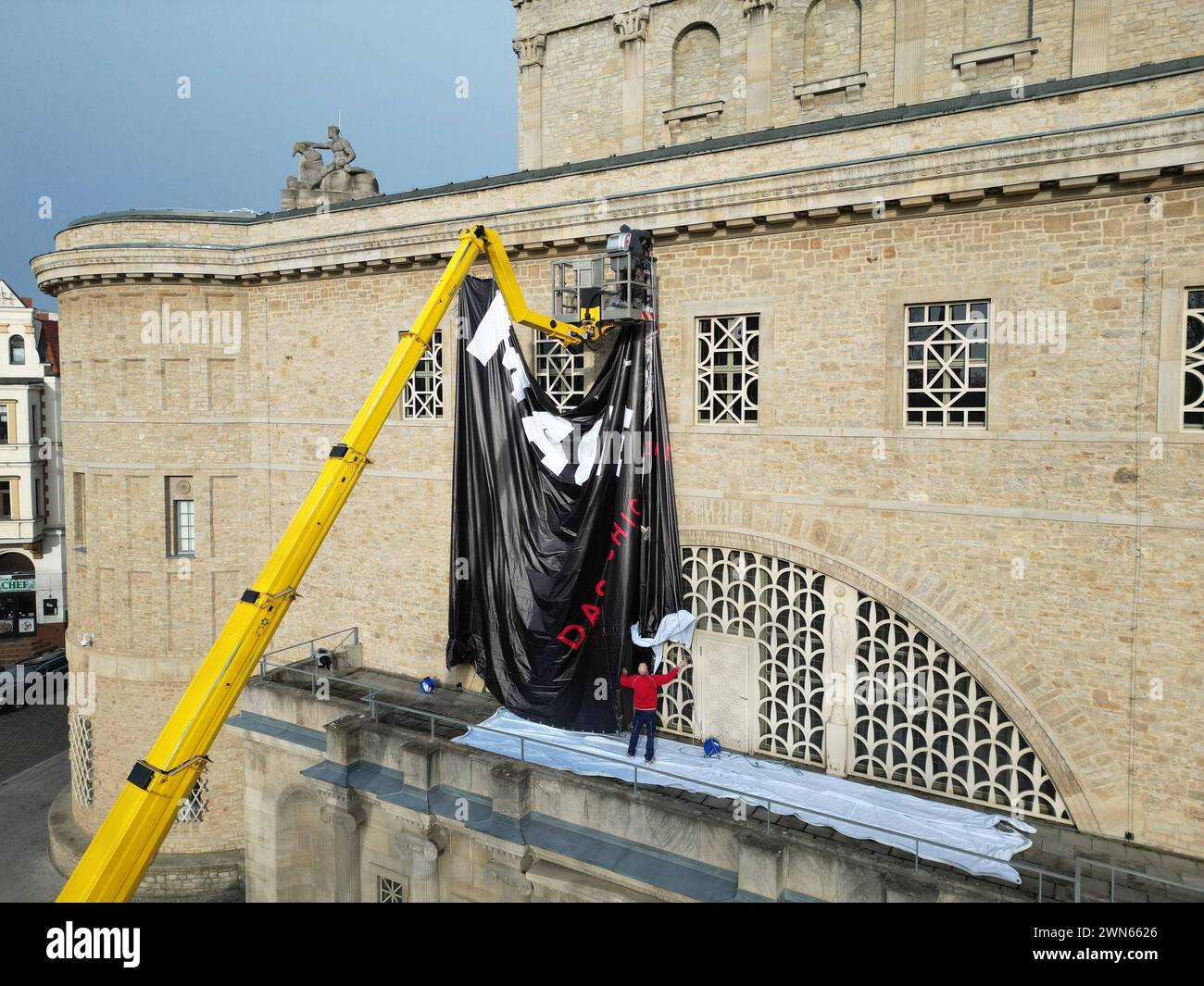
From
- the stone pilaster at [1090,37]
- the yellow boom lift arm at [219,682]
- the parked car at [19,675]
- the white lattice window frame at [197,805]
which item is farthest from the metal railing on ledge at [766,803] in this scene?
the parked car at [19,675]

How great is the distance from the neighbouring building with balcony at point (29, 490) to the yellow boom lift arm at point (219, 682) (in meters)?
28.8

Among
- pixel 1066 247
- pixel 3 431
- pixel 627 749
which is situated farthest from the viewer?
pixel 3 431

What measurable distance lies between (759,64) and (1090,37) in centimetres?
653

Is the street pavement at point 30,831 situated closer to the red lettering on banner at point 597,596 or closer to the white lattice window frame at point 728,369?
the red lettering on banner at point 597,596

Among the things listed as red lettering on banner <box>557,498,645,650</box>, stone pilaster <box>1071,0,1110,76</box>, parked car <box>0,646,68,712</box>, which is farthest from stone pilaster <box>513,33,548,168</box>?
parked car <box>0,646,68,712</box>

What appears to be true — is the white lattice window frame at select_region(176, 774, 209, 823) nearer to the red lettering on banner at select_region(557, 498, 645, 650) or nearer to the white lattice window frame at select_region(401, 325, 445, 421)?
the white lattice window frame at select_region(401, 325, 445, 421)

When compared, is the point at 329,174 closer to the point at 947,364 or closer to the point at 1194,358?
the point at 947,364

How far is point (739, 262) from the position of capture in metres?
13.3

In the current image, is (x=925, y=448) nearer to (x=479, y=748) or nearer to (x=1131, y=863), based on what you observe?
(x=1131, y=863)

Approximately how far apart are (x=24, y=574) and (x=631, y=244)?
33.0 m

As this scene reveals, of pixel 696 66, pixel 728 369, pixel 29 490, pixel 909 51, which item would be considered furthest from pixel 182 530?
pixel 909 51

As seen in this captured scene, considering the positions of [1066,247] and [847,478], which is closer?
[1066,247]
